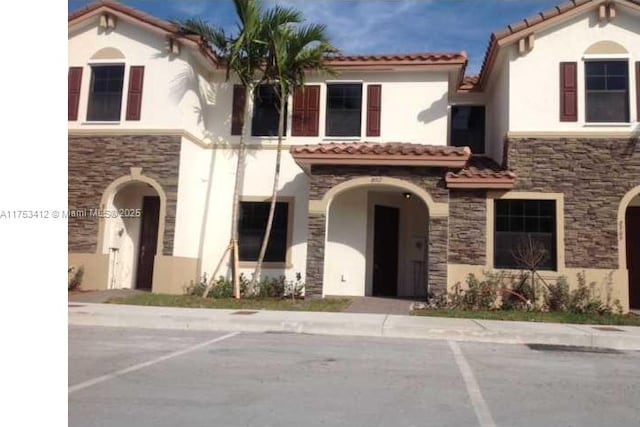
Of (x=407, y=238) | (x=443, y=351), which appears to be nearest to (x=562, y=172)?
(x=407, y=238)

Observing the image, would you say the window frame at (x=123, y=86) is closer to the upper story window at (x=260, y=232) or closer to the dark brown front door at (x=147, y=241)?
the dark brown front door at (x=147, y=241)

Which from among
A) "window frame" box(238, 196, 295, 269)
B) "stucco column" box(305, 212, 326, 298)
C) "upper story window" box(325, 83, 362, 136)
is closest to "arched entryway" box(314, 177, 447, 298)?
"window frame" box(238, 196, 295, 269)

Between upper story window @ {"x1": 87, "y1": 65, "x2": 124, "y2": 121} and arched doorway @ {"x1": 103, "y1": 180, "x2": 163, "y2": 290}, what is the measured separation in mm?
1919

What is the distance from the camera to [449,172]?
43.8 ft

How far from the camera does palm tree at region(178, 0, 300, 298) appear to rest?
1337cm

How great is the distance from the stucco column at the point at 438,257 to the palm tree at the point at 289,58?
394 cm

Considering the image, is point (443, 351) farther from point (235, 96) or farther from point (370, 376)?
point (235, 96)

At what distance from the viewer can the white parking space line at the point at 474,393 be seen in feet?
15.9

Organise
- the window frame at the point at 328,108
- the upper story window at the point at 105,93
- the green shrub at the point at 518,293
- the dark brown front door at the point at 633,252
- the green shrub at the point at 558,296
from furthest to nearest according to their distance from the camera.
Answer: the window frame at the point at 328,108
the upper story window at the point at 105,93
the dark brown front door at the point at 633,252
the green shrub at the point at 518,293
the green shrub at the point at 558,296

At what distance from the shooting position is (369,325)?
32.7ft

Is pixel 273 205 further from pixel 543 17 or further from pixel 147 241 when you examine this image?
pixel 543 17

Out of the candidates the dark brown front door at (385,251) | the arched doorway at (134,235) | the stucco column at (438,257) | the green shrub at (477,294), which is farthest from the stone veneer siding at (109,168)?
the green shrub at (477,294)

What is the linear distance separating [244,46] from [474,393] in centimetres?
1038
